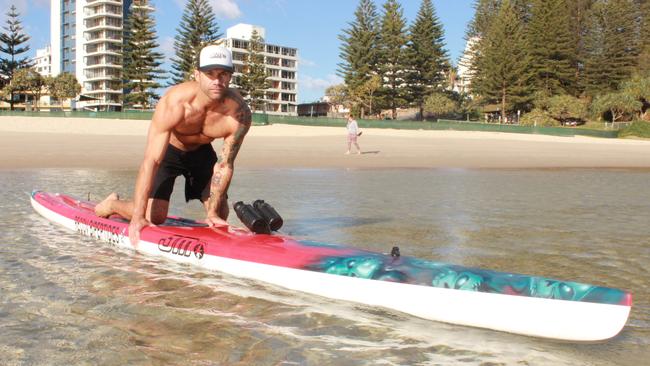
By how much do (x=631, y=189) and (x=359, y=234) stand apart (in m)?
8.55

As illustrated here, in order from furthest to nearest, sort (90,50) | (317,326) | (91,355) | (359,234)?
(90,50)
(359,234)
(317,326)
(91,355)

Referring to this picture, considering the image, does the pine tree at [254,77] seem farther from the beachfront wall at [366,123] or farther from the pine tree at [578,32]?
the pine tree at [578,32]

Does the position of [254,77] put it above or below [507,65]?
below

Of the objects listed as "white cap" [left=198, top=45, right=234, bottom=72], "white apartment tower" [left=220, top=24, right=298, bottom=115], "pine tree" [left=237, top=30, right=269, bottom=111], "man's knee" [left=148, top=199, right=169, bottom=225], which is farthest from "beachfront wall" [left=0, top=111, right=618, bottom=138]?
"white apartment tower" [left=220, top=24, right=298, bottom=115]

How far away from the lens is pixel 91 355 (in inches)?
123

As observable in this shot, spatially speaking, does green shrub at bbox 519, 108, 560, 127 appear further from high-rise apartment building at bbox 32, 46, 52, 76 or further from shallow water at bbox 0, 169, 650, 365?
high-rise apartment building at bbox 32, 46, 52, 76

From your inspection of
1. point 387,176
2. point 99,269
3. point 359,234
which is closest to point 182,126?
point 99,269

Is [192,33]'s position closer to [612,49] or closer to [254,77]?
[254,77]

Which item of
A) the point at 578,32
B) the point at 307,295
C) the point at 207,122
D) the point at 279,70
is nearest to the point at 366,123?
the point at 207,122

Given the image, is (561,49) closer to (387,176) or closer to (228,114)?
(387,176)

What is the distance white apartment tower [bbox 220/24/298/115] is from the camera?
114m

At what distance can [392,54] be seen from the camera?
232ft

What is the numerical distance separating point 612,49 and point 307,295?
3167 inches

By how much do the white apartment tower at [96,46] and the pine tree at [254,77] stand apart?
30697 mm
